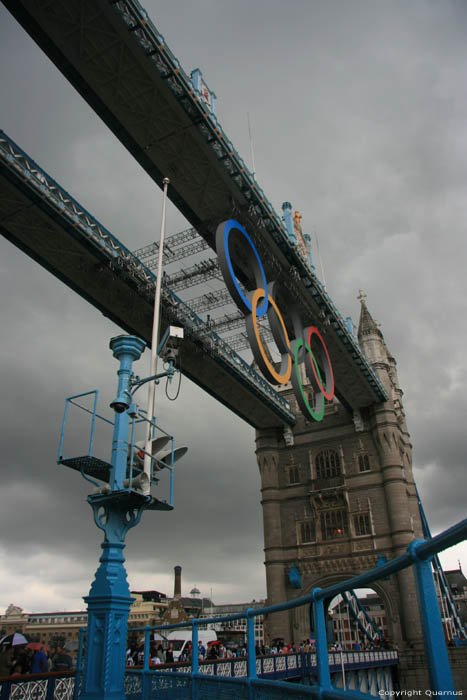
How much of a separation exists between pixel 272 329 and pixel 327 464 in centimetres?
2198

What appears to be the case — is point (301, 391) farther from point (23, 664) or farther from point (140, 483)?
point (140, 483)

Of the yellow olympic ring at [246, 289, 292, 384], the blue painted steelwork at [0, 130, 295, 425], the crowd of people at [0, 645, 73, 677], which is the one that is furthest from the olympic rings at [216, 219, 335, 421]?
the crowd of people at [0, 645, 73, 677]

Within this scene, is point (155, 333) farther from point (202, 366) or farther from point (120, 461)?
point (202, 366)

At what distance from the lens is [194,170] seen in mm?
25953

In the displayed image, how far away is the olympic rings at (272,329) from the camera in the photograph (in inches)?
965

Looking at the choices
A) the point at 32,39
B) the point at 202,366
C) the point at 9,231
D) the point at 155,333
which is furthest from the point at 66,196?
the point at 202,366

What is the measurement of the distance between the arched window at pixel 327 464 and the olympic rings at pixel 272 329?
38.9ft

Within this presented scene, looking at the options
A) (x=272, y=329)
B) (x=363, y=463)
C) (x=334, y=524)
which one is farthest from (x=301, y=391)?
(x=334, y=524)

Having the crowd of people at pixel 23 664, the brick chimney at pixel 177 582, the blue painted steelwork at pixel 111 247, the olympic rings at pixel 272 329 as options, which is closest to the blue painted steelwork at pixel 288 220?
the olympic rings at pixel 272 329

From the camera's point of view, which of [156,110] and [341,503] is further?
[341,503]

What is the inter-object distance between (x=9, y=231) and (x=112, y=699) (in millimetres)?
20908

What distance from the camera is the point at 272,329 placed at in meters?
28.6

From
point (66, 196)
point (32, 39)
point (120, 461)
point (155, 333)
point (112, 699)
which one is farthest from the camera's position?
point (66, 196)

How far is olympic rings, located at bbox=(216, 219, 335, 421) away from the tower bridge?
1.59 meters
